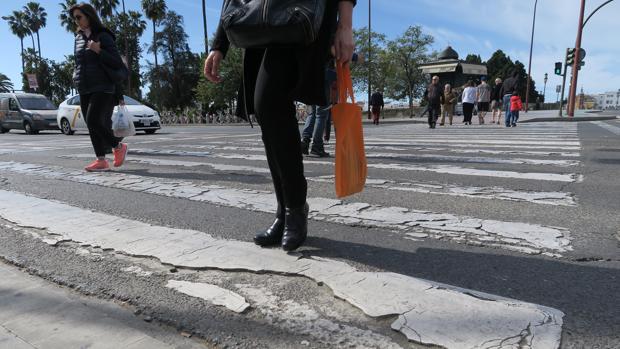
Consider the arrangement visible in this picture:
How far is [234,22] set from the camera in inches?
83.1

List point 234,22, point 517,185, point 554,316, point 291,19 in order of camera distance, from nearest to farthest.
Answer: point 554,316, point 291,19, point 234,22, point 517,185

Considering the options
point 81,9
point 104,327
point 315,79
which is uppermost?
point 81,9

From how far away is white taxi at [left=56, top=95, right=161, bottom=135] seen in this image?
48.7 feet

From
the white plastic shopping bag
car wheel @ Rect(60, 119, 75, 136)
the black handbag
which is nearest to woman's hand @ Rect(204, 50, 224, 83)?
the black handbag

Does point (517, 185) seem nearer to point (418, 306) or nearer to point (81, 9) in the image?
point (418, 306)

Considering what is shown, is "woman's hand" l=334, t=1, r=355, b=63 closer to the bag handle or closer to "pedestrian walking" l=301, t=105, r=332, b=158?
the bag handle

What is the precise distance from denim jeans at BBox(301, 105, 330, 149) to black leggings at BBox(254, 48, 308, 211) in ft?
12.0

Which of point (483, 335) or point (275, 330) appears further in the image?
point (275, 330)

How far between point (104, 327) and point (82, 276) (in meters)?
0.58

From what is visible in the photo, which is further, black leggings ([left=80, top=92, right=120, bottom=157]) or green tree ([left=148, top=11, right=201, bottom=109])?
green tree ([left=148, top=11, right=201, bottom=109])

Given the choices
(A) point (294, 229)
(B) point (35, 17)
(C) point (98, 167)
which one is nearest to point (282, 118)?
(A) point (294, 229)

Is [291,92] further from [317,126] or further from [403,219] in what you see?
[317,126]

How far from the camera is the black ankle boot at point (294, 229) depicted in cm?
224

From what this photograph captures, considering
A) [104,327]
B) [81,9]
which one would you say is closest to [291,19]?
[104,327]
